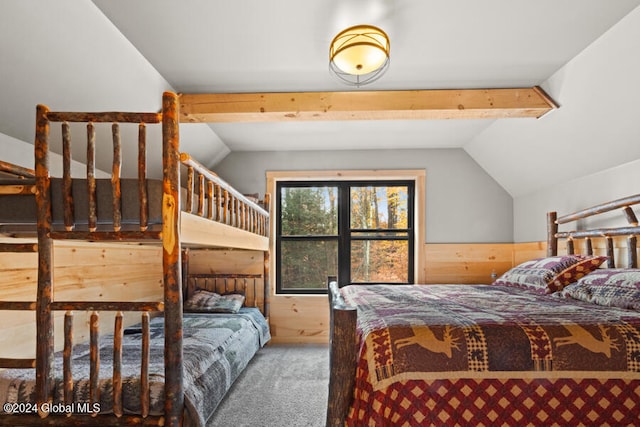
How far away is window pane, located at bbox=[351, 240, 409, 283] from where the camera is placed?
4.54 m

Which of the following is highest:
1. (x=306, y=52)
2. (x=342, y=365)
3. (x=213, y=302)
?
(x=306, y=52)

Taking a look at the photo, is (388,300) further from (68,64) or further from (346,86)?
(68,64)

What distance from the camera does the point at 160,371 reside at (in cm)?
188

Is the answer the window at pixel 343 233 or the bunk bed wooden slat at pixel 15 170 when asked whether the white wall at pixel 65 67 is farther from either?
the window at pixel 343 233

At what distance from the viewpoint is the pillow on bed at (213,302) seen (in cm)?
377

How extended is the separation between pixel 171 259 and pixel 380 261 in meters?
3.19

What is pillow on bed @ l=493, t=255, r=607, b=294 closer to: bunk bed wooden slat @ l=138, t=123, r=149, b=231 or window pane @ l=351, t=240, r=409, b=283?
window pane @ l=351, t=240, r=409, b=283

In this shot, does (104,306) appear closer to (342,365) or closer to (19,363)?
(19,363)

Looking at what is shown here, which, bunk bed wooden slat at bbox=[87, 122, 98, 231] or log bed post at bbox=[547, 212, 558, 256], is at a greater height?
bunk bed wooden slat at bbox=[87, 122, 98, 231]

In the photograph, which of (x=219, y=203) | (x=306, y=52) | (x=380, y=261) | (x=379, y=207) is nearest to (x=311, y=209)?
(x=379, y=207)

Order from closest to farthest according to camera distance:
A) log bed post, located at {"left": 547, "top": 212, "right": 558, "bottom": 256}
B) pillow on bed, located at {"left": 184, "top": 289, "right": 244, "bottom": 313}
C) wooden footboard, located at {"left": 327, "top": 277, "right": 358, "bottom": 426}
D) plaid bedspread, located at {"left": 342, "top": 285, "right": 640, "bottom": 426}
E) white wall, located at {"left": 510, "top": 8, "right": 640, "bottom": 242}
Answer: plaid bedspread, located at {"left": 342, "top": 285, "right": 640, "bottom": 426}, wooden footboard, located at {"left": 327, "top": 277, "right": 358, "bottom": 426}, white wall, located at {"left": 510, "top": 8, "right": 640, "bottom": 242}, log bed post, located at {"left": 547, "top": 212, "right": 558, "bottom": 256}, pillow on bed, located at {"left": 184, "top": 289, "right": 244, "bottom": 313}

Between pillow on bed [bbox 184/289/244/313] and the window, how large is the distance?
25.8 inches

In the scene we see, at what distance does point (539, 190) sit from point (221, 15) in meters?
3.36

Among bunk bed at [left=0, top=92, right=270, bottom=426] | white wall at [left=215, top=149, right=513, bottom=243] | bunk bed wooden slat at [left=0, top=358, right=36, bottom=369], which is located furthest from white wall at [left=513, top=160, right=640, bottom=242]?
bunk bed wooden slat at [left=0, top=358, right=36, bottom=369]
